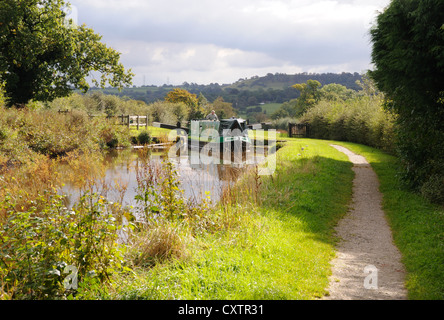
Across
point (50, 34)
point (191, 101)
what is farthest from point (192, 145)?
point (191, 101)

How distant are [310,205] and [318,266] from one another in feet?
11.9

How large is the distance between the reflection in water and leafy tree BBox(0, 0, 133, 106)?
5448mm

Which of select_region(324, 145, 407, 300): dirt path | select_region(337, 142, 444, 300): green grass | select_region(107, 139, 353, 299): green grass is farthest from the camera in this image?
select_region(337, 142, 444, 300): green grass

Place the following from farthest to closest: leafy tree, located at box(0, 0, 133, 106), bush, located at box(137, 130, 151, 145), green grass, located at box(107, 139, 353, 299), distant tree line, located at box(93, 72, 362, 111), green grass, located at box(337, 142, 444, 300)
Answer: distant tree line, located at box(93, 72, 362, 111) → bush, located at box(137, 130, 151, 145) → leafy tree, located at box(0, 0, 133, 106) → green grass, located at box(337, 142, 444, 300) → green grass, located at box(107, 139, 353, 299)

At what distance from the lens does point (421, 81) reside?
33.7 feet

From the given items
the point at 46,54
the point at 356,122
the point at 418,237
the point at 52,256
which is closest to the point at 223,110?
the point at 356,122

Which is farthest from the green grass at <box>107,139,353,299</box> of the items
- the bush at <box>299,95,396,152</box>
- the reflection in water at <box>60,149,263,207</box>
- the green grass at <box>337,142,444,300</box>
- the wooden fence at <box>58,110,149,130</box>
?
the wooden fence at <box>58,110,149,130</box>

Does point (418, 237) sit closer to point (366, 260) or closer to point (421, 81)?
point (366, 260)

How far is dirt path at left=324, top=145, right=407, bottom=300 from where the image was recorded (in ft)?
16.1

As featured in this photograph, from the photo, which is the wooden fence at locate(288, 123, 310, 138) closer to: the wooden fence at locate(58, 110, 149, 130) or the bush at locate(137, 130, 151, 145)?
the wooden fence at locate(58, 110, 149, 130)

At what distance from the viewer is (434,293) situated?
15.6 ft

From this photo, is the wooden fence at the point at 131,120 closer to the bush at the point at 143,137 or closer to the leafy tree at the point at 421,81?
the bush at the point at 143,137

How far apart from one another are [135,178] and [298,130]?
89.2 feet
